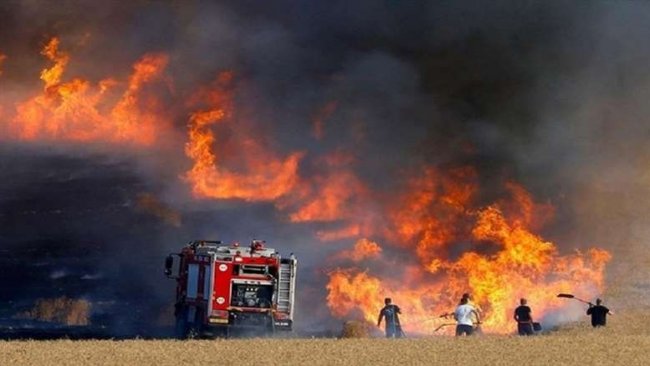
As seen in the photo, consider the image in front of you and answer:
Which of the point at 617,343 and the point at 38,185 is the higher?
the point at 38,185

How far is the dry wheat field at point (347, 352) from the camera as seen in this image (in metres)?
25.0

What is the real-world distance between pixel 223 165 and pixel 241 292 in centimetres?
1408

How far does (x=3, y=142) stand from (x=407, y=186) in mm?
18273

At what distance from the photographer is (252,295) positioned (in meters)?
35.5

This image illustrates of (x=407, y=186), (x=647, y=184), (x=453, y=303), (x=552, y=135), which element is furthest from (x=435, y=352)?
(x=647, y=184)

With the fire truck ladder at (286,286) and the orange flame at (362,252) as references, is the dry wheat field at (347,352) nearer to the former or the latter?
the fire truck ladder at (286,286)

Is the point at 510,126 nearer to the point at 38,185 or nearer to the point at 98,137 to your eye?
the point at 98,137

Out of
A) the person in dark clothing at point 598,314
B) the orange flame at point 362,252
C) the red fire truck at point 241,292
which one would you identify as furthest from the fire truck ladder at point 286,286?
the person in dark clothing at point 598,314

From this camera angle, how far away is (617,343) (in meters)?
28.9

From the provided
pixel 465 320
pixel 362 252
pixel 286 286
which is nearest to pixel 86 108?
pixel 362 252

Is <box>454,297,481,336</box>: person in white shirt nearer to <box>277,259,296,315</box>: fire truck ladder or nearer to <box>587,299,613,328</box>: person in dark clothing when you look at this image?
<box>587,299,613,328</box>: person in dark clothing

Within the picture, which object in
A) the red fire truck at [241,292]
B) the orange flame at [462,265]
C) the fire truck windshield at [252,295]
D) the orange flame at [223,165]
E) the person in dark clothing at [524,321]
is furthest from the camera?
the orange flame at [223,165]

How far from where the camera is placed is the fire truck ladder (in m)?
35.4

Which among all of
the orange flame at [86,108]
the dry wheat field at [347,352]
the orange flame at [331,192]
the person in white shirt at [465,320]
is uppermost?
the orange flame at [86,108]
